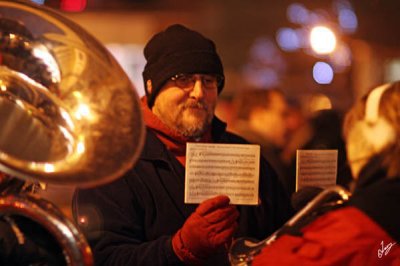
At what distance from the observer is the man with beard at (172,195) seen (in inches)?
113

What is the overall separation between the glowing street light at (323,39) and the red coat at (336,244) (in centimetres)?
866

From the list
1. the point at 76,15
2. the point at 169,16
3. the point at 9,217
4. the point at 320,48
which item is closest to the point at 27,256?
the point at 9,217

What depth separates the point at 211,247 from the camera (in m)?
2.84

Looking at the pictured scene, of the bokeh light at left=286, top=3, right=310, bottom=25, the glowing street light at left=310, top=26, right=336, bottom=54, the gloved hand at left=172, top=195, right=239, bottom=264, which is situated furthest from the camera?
the bokeh light at left=286, top=3, right=310, bottom=25

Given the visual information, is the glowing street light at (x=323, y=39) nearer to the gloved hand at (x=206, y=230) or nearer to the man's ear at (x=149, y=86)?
the man's ear at (x=149, y=86)

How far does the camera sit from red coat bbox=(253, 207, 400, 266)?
2670mm

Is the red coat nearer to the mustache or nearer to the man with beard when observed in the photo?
the man with beard

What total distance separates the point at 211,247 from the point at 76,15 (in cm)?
1364

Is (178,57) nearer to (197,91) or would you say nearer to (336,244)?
(197,91)

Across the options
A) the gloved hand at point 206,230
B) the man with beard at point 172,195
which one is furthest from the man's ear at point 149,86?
the gloved hand at point 206,230

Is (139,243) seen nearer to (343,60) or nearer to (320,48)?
(320,48)

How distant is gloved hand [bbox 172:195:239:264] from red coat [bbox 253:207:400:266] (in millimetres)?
146

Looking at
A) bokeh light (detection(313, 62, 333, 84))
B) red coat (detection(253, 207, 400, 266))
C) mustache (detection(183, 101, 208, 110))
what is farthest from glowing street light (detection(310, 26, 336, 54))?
red coat (detection(253, 207, 400, 266))

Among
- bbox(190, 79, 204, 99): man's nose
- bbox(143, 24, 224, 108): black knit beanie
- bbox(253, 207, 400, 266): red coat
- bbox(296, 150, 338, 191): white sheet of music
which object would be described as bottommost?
bbox(253, 207, 400, 266): red coat
